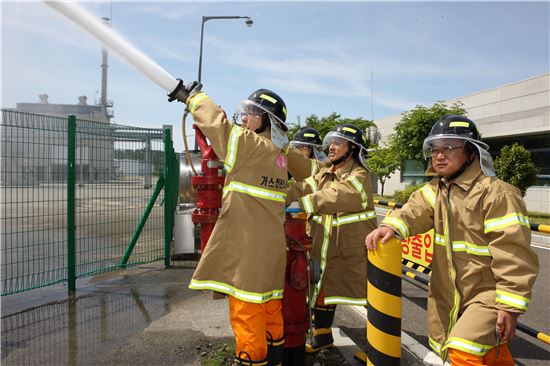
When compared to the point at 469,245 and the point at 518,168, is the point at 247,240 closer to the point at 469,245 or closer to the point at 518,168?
the point at 469,245

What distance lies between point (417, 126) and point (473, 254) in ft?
69.2

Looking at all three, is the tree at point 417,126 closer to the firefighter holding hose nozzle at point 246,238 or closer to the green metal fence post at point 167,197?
the green metal fence post at point 167,197

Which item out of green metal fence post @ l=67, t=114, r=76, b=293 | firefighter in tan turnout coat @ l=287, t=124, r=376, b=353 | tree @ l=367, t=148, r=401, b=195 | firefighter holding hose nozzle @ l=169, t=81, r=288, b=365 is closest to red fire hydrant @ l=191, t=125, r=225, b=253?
firefighter holding hose nozzle @ l=169, t=81, r=288, b=365

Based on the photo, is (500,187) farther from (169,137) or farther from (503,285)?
(169,137)

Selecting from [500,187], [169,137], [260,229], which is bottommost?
[260,229]

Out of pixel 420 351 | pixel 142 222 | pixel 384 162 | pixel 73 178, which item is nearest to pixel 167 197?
pixel 142 222

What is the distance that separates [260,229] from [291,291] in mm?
693

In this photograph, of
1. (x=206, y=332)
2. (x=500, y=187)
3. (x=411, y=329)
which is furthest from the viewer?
(x=411, y=329)

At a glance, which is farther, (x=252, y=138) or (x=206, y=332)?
(x=206, y=332)

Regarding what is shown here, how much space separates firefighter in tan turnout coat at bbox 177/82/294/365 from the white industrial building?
63.4 feet

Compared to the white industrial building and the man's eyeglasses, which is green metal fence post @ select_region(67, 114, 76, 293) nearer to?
the man's eyeglasses

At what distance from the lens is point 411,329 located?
4633 millimetres

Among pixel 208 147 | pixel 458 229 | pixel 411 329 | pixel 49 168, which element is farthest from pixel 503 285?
pixel 49 168

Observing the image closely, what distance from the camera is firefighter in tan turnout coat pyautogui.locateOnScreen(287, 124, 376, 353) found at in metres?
3.91
